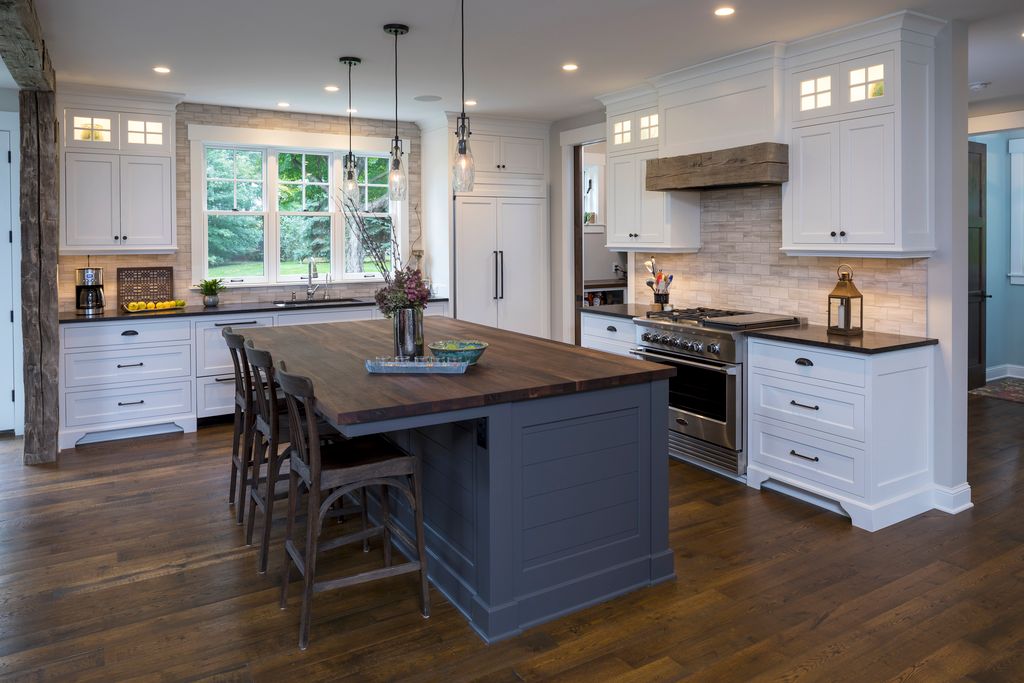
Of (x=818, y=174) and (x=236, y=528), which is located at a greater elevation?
(x=818, y=174)

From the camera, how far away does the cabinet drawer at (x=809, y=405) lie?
3.86m

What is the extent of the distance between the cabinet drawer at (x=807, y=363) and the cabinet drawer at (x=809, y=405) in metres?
0.06

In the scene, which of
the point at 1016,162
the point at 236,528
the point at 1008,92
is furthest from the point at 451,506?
the point at 1016,162

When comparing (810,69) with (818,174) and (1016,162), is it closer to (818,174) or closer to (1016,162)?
(818,174)

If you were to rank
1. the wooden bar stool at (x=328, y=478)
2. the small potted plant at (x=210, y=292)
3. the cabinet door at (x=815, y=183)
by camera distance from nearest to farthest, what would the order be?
the wooden bar stool at (x=328, y=478), the cabinet door at (x=815, y=183), the small potted plant at (x=210, y=292)

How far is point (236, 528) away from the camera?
12.6 ft

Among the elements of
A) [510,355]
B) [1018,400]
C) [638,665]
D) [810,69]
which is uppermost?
[810,69]

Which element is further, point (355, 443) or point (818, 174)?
point (818, 174)

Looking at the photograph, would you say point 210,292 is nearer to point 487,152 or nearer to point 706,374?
point 487,152

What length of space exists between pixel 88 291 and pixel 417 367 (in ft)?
13.0

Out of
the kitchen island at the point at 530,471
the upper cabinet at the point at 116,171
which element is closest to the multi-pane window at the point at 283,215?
the upper cabinet at the point at 116,171

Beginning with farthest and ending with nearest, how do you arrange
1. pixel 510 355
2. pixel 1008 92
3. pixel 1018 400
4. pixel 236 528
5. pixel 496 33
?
pixel 1018 400 < pixel 1008 92 < pixel 496 33 < pixel 236 528 < pixel 510 355

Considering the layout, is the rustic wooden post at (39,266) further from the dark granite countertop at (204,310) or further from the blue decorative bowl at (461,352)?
the blue decorative bowl at (461,352)

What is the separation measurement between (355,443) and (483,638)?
925mm
